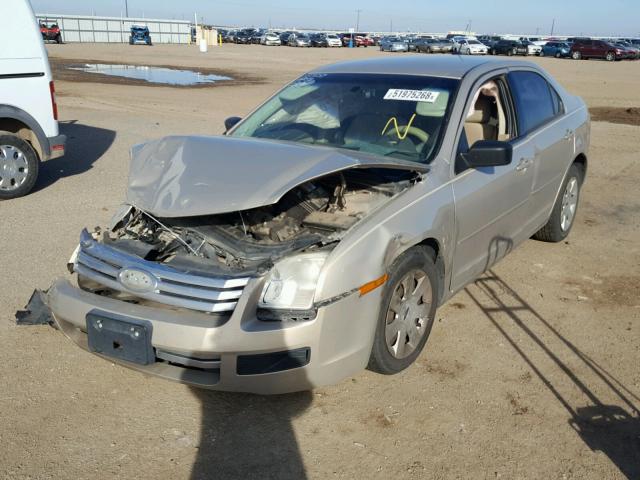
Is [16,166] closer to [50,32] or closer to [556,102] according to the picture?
[556,102]

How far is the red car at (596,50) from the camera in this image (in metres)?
45.7

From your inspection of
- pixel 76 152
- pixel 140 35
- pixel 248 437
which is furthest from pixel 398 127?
pixel 140 35

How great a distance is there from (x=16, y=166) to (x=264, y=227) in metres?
4.96

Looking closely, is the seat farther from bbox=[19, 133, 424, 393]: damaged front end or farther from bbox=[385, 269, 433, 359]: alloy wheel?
bbox=[385, 269, 433, 359]: alloy wheel

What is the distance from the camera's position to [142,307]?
314 cm

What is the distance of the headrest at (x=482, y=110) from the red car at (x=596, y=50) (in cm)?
4677

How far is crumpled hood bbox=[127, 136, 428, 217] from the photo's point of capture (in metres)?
3.21

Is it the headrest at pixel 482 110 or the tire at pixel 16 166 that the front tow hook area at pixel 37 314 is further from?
the tire at pixel 16 166

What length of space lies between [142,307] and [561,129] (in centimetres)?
396

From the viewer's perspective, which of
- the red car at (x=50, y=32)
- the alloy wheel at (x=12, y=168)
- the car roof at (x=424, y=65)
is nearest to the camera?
the car roof at (x=424, y=65)

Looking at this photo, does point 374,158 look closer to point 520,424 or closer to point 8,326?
point 520,424

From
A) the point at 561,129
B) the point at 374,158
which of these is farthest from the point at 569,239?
the point at 374,158

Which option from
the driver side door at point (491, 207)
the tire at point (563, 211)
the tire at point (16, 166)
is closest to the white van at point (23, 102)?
the tire at point (16, 166)

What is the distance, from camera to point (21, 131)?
7566 mm
